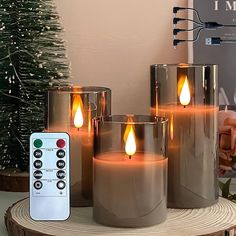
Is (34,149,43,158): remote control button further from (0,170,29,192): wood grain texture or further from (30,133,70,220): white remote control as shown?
(0,170,29,192): wood grain texture

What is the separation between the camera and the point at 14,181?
891 millimetres

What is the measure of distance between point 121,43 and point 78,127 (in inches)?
12.0

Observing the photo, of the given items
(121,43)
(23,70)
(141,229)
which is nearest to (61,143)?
(141,229)

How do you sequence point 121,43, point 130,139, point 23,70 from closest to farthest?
point 130,139, point 23,70, point 121,43

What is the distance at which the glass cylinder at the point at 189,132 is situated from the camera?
73cm

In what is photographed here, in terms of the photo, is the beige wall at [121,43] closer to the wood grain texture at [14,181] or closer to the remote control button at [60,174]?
the wood grain texture at [14,181]

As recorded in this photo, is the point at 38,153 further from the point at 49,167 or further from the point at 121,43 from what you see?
the point at 121,43

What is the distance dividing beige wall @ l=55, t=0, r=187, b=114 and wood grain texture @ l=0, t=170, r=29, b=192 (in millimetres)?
207

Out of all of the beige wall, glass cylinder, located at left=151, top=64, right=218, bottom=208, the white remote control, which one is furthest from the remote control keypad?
the beige wall

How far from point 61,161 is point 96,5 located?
398mm

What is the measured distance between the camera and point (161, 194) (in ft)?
2.19

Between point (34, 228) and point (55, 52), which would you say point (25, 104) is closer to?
point (55, 52)

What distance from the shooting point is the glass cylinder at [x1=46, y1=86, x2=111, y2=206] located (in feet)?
2.41

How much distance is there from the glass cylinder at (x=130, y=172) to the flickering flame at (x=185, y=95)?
0.07 m
